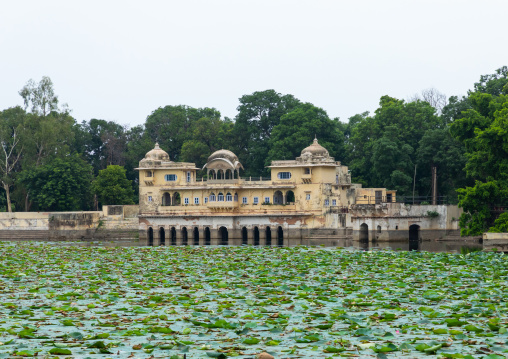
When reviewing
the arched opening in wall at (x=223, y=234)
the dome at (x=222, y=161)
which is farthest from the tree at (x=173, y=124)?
the arched opening in wall at (x=223, y=234)

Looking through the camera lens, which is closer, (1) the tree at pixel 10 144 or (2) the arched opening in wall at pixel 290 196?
(2) the arched opening in wall at pixel 290 196

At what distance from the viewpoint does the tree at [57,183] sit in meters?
61.7

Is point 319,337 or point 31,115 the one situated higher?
point 31,115

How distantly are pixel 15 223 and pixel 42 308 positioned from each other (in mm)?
43573

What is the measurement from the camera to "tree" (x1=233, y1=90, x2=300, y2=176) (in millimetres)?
69000

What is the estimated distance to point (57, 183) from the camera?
203 ft

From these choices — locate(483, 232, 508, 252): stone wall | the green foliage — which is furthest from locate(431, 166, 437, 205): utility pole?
locate(483, 232, 508, 252): stone wall

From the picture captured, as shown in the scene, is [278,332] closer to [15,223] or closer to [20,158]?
[15,223]

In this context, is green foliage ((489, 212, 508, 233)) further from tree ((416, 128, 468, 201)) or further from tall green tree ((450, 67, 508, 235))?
tree ((416, 128, 468, 201))

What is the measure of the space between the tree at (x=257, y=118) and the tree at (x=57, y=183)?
1273 cm

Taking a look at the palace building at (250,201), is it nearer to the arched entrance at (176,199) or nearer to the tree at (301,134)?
the arched entrance at (176,199)

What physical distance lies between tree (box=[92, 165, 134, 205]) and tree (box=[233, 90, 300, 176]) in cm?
982

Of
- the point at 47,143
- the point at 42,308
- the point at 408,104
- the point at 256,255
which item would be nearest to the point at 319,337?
the point at 42,308

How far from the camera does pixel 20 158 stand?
66312 mm
